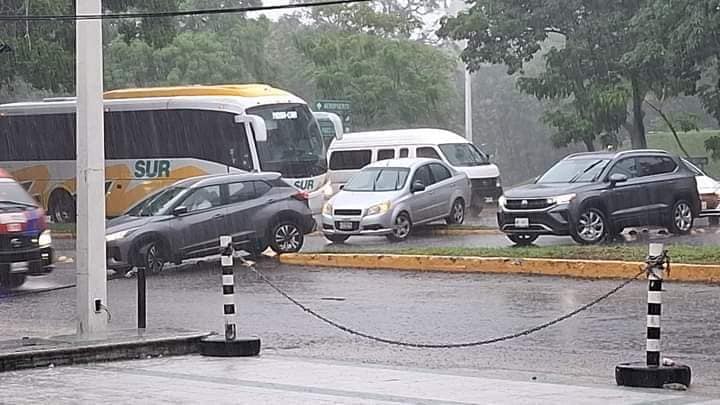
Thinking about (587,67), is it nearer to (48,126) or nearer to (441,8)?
(48,126)

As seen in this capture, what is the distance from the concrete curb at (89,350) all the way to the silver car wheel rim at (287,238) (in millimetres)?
10995

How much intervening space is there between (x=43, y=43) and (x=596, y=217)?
55.6ft

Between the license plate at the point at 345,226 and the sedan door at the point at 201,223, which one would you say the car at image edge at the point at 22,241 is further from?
the license plate at the point at 345,226

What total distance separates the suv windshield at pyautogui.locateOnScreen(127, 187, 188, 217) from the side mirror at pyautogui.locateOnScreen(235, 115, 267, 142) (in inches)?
383

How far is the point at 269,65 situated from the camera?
5919 centimetres

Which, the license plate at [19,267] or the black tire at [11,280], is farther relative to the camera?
the black tire at [11,280]

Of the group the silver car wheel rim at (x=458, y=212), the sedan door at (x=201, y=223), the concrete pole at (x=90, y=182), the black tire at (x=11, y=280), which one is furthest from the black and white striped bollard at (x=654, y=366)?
the silver car wheel rim at (x=458, y=212)

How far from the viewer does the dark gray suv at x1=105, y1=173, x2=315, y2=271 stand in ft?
75.3

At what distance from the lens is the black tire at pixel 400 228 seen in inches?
1089

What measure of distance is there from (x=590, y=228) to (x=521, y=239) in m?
1.54

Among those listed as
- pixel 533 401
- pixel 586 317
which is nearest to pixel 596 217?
pixel 586 317

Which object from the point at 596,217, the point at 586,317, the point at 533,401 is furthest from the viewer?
the point at 596,217

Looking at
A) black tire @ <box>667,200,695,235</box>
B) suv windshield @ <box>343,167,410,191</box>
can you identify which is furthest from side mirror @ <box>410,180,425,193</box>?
black tire @ <box>667,200,695,235</box>

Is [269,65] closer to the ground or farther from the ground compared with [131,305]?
farther from the ground
